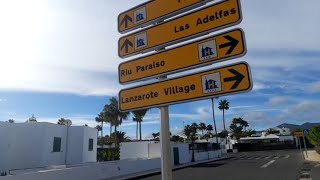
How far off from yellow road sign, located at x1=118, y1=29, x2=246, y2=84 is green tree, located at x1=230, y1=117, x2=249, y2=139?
109m

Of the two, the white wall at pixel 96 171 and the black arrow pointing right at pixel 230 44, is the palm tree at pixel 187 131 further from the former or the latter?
the black arrow pointing right at pixel 230 44

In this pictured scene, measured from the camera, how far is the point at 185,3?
12.4ft

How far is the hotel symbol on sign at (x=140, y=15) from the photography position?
13.5ft

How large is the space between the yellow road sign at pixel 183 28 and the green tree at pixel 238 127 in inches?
4298

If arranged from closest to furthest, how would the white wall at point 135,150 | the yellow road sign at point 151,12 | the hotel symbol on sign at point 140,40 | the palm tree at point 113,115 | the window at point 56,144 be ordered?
the yellow road sign at point 151,12 < the hotel symbol on sign at point 140,40 < the window at point 56,144 < the white wall at point 135,150 < the palm tree at point 113,115

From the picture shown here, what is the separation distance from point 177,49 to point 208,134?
395 feet

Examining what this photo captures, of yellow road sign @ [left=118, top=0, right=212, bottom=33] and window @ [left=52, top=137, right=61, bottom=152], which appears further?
window @ [left=52, top=137, right=61, bottom=152]

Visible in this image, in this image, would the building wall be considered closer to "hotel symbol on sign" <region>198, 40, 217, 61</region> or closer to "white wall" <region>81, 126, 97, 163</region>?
"white wall" <region>81, 126, 97, 163</region>

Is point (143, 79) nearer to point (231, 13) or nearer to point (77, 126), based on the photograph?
→ point (231, 13)

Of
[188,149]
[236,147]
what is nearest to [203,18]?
[188,149]

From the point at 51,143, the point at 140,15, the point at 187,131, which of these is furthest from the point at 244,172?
the point at 187,131

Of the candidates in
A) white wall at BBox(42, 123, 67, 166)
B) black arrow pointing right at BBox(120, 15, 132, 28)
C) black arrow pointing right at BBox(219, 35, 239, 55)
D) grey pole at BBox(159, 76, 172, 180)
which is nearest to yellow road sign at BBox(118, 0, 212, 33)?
black arrow pointing right at BBox(120, 15, 132, 28)

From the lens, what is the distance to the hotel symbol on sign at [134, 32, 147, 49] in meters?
4.01

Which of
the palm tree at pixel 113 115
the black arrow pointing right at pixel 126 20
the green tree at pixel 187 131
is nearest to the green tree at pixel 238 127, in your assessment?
the green tree at pixel 187 131
